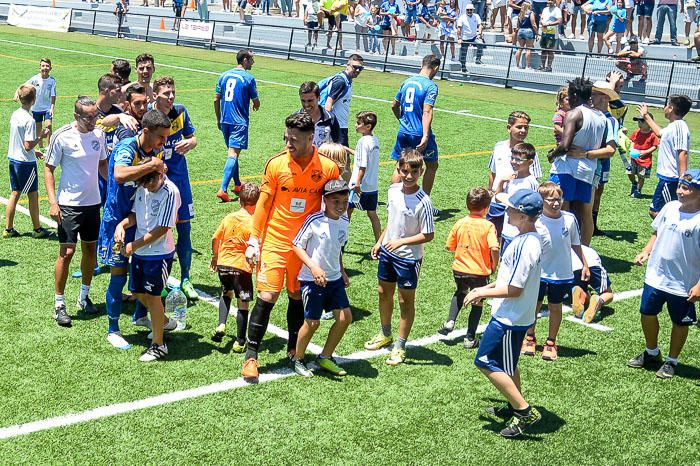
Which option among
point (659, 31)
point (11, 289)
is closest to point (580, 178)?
point (11, 289)

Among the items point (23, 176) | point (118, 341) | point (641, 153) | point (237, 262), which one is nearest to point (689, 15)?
point (641, 153)

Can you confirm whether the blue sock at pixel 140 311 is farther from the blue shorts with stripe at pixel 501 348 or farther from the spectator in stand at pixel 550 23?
A: the spectator in stand at pixel 550 23

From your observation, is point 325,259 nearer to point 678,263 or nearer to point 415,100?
point 678,263

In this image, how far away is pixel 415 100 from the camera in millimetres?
12539

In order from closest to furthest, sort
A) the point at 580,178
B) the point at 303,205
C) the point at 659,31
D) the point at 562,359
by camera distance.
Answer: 1. the point at 303,205
2. the point at 562,359
3. the point at 580,178
4. the point at 659,31

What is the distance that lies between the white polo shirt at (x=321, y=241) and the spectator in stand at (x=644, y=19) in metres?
23.8

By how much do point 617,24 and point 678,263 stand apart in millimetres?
21902

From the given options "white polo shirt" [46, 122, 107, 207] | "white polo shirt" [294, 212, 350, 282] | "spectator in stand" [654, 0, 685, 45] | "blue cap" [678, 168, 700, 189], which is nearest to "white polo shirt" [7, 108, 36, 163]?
"white polo shirt" [46, 122, 107, 207]

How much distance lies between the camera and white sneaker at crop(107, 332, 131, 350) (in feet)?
26.3

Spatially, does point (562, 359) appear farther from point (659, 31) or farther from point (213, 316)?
point (659, 31)

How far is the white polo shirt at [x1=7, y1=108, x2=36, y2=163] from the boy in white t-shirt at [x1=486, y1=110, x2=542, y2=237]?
19.0ft

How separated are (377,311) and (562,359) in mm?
2072

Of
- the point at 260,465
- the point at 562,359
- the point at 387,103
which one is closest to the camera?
the point at 260,465

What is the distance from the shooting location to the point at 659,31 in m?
28.3
